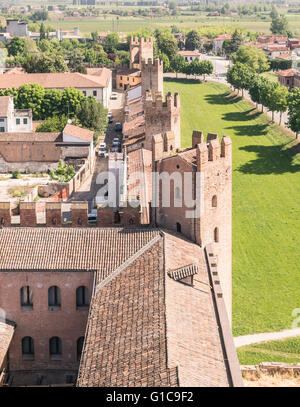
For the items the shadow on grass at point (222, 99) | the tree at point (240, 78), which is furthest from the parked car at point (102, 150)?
the tree at point (240, 78)

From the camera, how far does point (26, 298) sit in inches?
1103

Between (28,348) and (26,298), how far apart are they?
249 centimetres

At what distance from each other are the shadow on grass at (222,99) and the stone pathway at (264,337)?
260 feet

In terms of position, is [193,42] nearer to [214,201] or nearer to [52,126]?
[52,126]

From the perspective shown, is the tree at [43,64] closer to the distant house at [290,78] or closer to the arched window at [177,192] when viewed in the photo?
the distant house at [290,78]

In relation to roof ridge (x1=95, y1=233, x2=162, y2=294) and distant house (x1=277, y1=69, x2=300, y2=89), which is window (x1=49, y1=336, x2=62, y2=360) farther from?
distant house (x1=277, y1=69, x2=300, y2=89)

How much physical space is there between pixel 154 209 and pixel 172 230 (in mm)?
1549

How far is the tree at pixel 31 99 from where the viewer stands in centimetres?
8881

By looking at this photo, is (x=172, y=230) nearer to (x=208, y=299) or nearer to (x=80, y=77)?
(x=208, y=299)

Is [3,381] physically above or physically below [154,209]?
below

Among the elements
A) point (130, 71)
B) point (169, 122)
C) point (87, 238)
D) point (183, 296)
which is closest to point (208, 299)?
point (183, 296)
